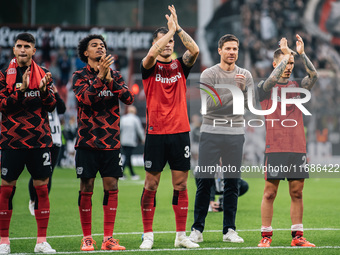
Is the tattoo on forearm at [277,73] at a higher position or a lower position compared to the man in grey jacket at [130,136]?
higher

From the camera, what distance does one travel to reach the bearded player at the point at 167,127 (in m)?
6.82

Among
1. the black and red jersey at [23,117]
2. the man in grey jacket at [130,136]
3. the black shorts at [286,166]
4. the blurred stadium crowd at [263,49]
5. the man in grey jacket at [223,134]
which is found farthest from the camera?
the blurred stadium crowd at [263,49]

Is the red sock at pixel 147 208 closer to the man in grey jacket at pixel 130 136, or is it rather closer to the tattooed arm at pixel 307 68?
the tattooed arm at pixel 307 68

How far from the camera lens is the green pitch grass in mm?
6785

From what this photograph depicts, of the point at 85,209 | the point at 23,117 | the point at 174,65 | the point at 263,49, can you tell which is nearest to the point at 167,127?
the point at 174,65

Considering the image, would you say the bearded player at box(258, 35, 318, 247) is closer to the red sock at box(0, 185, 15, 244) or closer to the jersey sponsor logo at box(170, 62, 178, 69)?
the jersey sponsor logo at box(170, 62, 178, 69)

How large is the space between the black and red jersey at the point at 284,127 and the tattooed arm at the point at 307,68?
128 millimetres

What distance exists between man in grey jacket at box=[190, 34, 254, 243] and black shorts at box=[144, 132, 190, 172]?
50 centimetres

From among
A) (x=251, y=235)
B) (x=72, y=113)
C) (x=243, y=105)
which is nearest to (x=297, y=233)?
(x=251, y=235)

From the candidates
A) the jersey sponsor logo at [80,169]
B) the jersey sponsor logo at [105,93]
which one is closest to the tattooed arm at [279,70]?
the jersey sponsor logo at [105,93]

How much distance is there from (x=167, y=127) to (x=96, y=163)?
859 mm

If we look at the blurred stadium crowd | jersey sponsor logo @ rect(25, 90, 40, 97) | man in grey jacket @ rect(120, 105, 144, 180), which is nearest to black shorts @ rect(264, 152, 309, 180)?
jersey sponsor logo @ rect(25, 90, 40, 97)

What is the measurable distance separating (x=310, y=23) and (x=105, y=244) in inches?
873

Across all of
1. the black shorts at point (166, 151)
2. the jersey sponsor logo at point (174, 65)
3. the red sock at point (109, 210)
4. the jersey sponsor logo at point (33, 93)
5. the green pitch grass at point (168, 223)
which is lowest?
the green pitch grass at point (168, 223)
